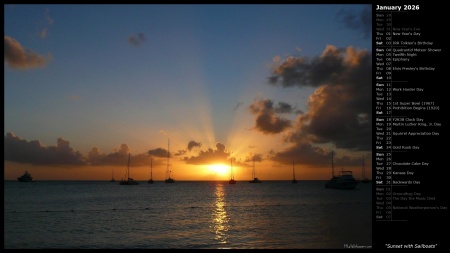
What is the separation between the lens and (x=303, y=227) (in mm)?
37938

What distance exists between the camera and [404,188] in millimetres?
14445

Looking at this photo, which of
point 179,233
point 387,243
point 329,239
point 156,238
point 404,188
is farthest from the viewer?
point 179,233

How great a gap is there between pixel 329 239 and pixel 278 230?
778 centimetres

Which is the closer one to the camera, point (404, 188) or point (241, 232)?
point (404, 188)

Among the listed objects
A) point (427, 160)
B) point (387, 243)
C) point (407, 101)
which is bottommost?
point (387, 243)

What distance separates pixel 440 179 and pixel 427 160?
2.66 ft

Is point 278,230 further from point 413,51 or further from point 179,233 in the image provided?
point 413,51

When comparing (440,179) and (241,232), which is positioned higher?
(440,179)

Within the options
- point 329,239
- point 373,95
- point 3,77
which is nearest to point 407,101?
point 373,95

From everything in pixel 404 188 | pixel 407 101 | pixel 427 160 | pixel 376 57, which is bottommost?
pixel 404 188

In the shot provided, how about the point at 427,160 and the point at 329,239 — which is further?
the point at 329,239

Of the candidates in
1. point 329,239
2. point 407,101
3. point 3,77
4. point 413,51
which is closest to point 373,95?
point 407,101

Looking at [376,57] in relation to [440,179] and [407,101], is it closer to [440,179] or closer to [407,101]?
[407,101]

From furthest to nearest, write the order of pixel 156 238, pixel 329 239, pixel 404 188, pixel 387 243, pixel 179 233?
pixel 179 233 → pixel 156 238 → pixel 329 239 → pixel 404 188 → pixel 387 243
